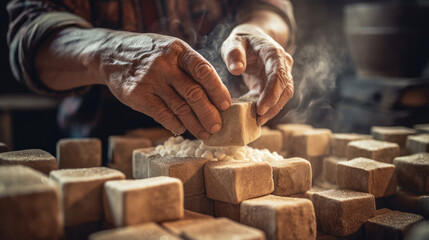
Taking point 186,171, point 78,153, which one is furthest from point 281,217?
point 78,153

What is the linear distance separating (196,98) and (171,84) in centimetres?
13

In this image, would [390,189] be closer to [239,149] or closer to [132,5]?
[239,149]

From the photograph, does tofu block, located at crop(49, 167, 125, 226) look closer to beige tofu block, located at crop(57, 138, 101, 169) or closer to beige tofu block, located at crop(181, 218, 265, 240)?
beige tofu block, located at crop(181, 218, 265, 240)

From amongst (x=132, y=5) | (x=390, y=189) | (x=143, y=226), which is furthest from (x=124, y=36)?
(x=390, y=189)

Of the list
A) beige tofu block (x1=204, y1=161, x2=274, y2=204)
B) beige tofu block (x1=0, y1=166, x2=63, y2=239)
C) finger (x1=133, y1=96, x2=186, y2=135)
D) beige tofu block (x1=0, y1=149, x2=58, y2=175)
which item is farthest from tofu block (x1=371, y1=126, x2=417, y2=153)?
beige tofu block (x1=0, y1=166, x2=63, y2=239)

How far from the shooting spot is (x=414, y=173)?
6.82 feet

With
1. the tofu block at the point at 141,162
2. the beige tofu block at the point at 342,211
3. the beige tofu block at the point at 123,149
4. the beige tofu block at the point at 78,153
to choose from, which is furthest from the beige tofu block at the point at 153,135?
the beige tofu block at the point at 342,211

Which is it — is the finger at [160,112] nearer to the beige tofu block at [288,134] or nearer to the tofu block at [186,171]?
the tofu block at [186,171]

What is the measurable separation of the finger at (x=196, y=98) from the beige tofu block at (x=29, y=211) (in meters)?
0.72

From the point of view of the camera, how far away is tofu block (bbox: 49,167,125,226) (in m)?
1.41

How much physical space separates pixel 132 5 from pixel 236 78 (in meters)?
1.00

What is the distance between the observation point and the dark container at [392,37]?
401 cm

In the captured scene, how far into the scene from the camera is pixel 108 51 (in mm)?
1969

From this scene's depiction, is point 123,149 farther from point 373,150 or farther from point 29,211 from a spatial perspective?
point 373,150
